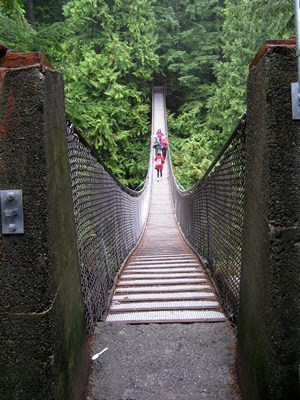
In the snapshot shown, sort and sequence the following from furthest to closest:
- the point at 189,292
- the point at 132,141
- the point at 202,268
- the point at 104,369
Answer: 1. the point at 132,141
2. the point at 202,268
3. the point at 189,292
4. the point at 104,369

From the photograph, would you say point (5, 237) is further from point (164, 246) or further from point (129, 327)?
→ point (164, 246)

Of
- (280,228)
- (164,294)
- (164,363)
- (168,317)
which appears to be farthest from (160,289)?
(280,228)

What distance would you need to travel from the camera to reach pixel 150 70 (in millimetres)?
21688

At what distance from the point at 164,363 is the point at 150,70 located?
21.2 m

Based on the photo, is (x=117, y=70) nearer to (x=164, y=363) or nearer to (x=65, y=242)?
(x=164, y=363)

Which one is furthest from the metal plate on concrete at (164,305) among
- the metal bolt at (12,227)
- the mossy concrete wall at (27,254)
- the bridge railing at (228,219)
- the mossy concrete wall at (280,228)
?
the metal bolt at (12,227)

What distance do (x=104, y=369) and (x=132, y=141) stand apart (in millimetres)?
18718

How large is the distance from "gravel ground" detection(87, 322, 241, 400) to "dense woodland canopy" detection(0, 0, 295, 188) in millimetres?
11120

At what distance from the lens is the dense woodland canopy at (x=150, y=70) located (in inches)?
587

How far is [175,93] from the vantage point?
81.3 feet

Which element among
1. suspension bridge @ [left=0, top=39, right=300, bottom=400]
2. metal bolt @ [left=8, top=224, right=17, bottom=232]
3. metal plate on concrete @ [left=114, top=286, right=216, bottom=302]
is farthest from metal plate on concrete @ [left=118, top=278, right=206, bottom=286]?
metal bolt @ [left=8, top=224, right=17, bottom=232]

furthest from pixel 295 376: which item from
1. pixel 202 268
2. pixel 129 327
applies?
pixel 202 268

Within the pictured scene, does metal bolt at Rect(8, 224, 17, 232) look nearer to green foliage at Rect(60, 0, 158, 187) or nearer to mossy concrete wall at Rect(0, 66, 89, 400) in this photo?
mossy concrete wall at Rect(0, 66, 89, 400)

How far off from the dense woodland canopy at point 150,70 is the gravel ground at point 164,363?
11.1 metres
